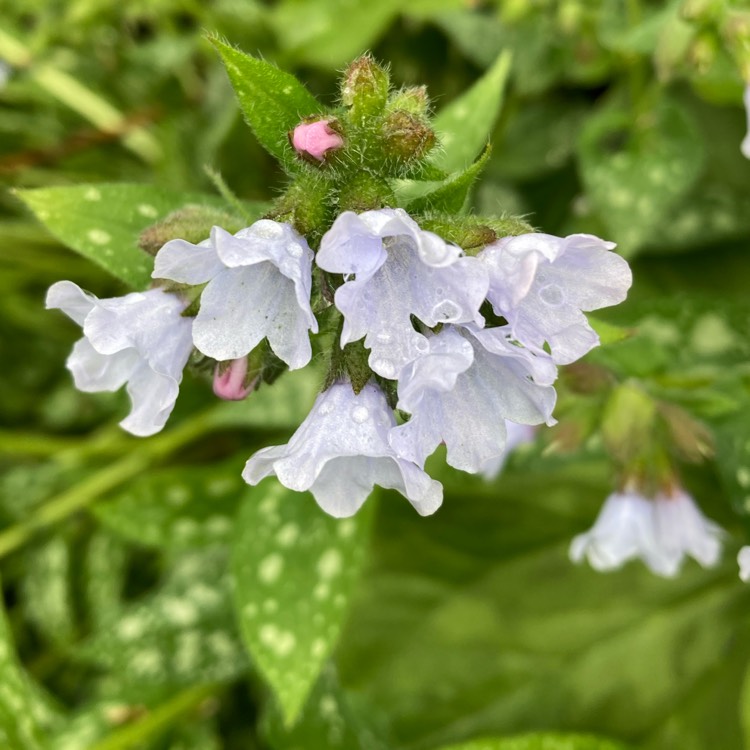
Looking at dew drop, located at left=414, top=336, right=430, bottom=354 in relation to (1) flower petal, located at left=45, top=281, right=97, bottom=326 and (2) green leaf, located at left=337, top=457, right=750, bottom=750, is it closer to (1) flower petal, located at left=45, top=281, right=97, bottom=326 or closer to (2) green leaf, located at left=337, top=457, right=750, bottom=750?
(1) flower petal, located at left=45, top=281, right=97, bottom=326

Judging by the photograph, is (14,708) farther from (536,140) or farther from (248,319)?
(536,140)

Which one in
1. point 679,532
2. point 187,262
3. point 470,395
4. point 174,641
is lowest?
point 174,641

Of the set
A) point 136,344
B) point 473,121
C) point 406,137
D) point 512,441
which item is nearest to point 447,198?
point 406,137

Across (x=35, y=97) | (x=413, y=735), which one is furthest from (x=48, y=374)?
(x=413, y=735)

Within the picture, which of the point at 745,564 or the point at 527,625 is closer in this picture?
the point at 745,564

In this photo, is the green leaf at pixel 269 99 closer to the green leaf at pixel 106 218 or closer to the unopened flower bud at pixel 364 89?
the unopened flower bud at pixel 364 89

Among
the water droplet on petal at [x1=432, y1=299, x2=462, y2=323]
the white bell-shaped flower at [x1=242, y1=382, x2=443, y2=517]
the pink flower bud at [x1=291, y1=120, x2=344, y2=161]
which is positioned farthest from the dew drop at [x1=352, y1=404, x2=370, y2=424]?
the pink flower bud at [x1=291, y1=120, x2=344, y2=161]
